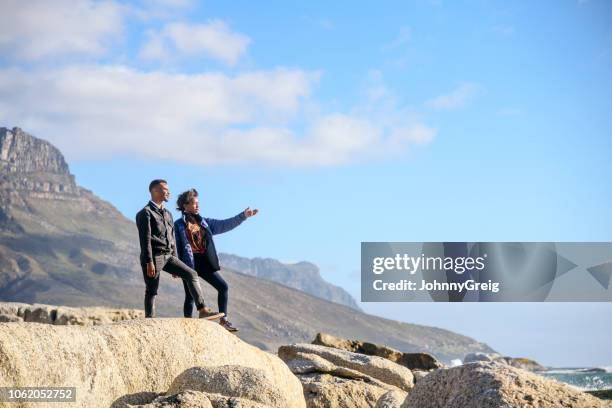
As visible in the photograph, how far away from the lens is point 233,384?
8.55m

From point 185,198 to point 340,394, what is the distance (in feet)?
14.4

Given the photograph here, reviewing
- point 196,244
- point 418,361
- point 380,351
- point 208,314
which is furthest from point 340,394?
point 418,361

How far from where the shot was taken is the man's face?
12984mm

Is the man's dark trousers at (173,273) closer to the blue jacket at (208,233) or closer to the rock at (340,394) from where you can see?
the blue jacket at (208,233)

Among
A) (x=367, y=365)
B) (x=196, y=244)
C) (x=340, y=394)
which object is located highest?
(x=196, y=244)

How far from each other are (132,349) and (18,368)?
1620 mm

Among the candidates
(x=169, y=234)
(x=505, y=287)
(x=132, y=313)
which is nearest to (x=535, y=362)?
(x=505, y=287)

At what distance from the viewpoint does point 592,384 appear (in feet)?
307

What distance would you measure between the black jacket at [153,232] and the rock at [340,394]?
298 centimetres

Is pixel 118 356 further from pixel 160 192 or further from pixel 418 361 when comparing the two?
pixel 418 361

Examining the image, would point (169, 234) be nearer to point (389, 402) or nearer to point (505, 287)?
point (389, 402)

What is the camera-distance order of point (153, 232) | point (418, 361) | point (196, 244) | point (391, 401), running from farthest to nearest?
point (418, 361) → point (196, 244) → point (153, 232) → point (391, 401)

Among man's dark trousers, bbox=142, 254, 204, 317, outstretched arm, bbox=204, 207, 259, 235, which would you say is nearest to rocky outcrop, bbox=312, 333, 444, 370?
Answer: outstretched arm, bbox=204, 207, 259, 235

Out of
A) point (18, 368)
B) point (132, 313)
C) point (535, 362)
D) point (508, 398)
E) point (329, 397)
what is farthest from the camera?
point (535, 362)
